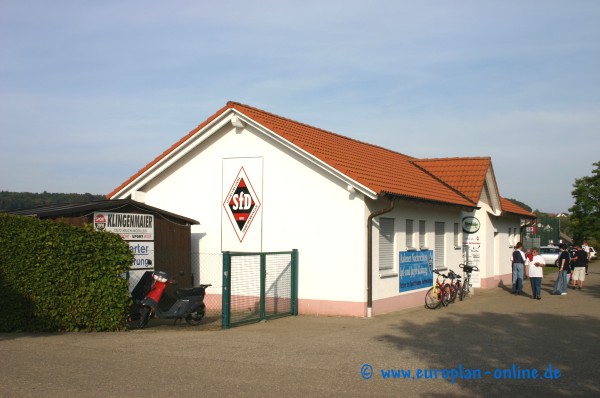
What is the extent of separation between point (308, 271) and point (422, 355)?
246 inches

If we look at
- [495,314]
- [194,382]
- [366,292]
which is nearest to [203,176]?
[366,292]

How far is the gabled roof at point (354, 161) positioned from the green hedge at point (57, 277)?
5.49m

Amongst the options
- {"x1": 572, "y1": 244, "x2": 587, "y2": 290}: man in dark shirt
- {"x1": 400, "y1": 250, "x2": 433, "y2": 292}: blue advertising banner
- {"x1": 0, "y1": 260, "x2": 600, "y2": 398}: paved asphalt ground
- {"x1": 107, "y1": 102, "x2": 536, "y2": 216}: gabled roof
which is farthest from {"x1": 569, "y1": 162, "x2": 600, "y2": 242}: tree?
{"x1": 0, "y1": 260, "x2": 600, "y2": 398}: paved asphalt ground

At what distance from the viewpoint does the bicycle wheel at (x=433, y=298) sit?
59.8ft

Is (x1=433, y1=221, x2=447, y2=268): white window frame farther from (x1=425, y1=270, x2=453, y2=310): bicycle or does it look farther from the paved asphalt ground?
the paved asphalt ground

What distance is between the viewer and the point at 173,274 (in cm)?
1661

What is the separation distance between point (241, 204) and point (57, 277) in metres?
5.97

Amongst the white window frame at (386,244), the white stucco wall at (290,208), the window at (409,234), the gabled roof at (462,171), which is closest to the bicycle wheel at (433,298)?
the window at (409,234)

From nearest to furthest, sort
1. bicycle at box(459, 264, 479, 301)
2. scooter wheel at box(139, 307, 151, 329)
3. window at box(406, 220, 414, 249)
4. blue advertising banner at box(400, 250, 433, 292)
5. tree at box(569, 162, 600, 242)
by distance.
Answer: scooter wheel at box(139, 307, 151, 329) → blue advertising banner at box(400, 250, 433, 292) → window at box(406, 220, 414, 249) → bicycle at box(459, 264, 479, 301) → tree at box(569, 162, 600, 242)

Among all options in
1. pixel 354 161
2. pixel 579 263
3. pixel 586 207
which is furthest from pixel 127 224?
pixel 586 207

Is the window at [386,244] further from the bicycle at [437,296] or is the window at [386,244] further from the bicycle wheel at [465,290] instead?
the bicycle wheel at [465,290]

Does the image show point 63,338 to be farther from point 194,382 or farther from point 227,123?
point 227,123

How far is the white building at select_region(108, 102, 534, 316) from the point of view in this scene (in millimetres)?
16047

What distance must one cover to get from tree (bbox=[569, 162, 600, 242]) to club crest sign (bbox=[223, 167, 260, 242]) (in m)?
60.1
